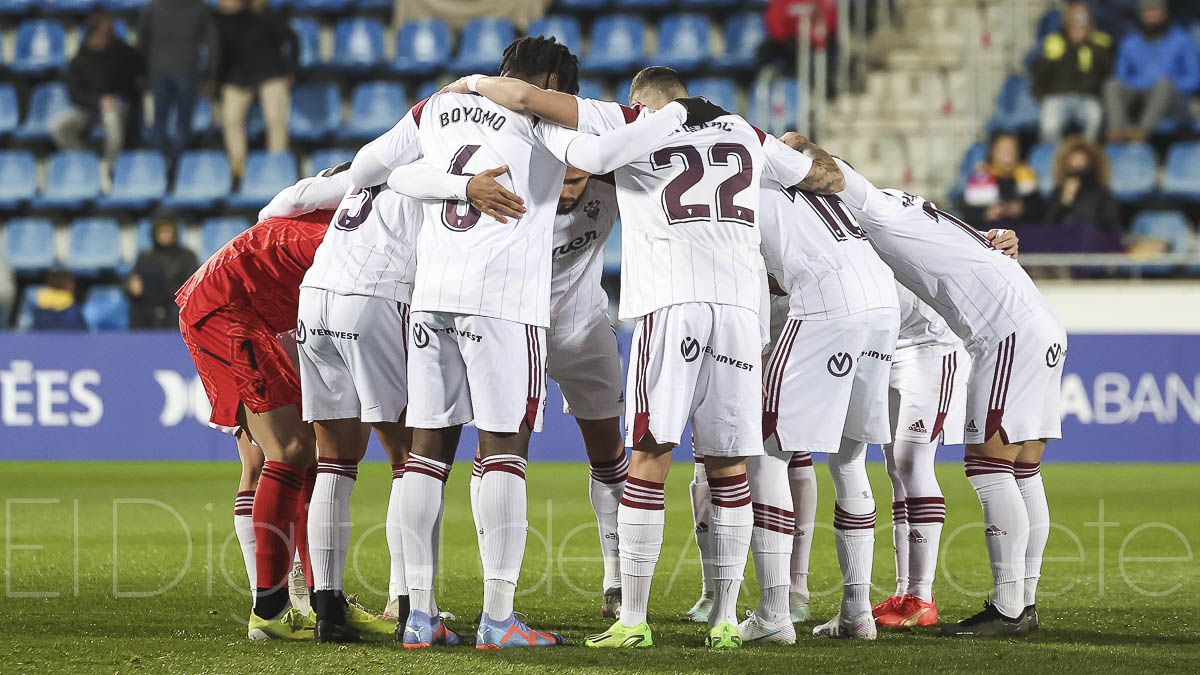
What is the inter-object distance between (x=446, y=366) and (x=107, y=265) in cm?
1196

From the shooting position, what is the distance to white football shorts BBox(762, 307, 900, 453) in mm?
5430

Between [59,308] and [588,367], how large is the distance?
30.6 ft

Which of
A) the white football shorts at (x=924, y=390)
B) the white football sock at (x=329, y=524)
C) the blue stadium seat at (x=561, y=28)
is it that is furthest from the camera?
the blue stadium seat at (x=561, y=28)

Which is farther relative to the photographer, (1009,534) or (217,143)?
(217,143)

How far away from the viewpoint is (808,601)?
624 cm

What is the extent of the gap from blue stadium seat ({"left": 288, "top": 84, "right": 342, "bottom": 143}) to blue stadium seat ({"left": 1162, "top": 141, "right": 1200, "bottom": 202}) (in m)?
9.23

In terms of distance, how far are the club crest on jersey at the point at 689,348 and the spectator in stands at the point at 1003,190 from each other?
9054 mm

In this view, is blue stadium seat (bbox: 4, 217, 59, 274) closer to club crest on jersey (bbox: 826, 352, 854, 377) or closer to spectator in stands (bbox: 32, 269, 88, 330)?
spectator in stands (bbox: 32, 269, 88, 330)

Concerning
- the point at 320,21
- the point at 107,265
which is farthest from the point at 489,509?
the point at 320,21

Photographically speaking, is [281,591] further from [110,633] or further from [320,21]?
[320,21]

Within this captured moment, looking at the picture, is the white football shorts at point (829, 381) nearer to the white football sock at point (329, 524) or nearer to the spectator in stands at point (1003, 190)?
the white football sock at point (329, 524)

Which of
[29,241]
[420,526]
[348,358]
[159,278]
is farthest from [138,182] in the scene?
[420,526]

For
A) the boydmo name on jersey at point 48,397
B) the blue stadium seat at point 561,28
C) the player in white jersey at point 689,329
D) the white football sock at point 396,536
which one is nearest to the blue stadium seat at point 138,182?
the boydmo name on jersey at point 48,397

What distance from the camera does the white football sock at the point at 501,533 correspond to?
5051 mm
